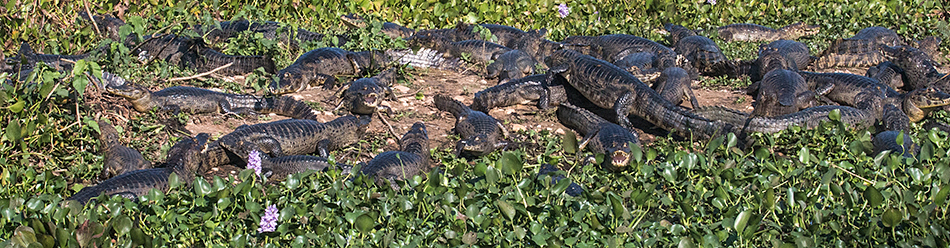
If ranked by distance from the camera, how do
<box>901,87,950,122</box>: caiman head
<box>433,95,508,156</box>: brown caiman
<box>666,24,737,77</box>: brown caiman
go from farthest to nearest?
<box>666,24,737,77</box>: brown caiman → <box>901,87,950,122</box>: caiman head → <box>433,95,508,156</box>: brown caiman

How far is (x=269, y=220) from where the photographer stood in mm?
3410

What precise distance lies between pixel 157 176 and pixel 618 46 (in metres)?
5.40

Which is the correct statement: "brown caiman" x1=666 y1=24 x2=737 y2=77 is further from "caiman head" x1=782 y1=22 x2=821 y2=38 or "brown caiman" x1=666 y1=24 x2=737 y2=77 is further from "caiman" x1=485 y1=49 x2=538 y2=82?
"caiman head" x1=782 y1=22 x2=821 y2=38

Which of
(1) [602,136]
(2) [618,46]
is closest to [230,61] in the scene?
(1) [602,136]

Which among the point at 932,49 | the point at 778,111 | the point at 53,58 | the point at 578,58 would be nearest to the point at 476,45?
the point at 578,58

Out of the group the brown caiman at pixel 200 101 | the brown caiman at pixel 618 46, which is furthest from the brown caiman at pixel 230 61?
the brown caiman at pixel 618 46

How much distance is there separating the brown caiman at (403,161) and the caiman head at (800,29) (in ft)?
20.4

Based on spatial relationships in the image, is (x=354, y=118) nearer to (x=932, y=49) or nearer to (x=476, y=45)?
(x=476, y=45)

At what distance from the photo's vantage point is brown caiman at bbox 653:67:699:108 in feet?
21.6

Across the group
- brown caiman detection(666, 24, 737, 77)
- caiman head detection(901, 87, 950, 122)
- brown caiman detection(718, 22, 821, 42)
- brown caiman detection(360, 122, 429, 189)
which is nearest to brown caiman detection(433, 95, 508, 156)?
brown caiman detection(360, 122, 429, 189)

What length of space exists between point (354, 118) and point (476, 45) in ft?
8.73

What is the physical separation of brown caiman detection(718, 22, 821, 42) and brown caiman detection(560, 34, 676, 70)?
1.73 meters

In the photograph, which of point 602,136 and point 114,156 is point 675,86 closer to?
point 602,136

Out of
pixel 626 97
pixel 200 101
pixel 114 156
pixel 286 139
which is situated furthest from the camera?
pixel 626 97
